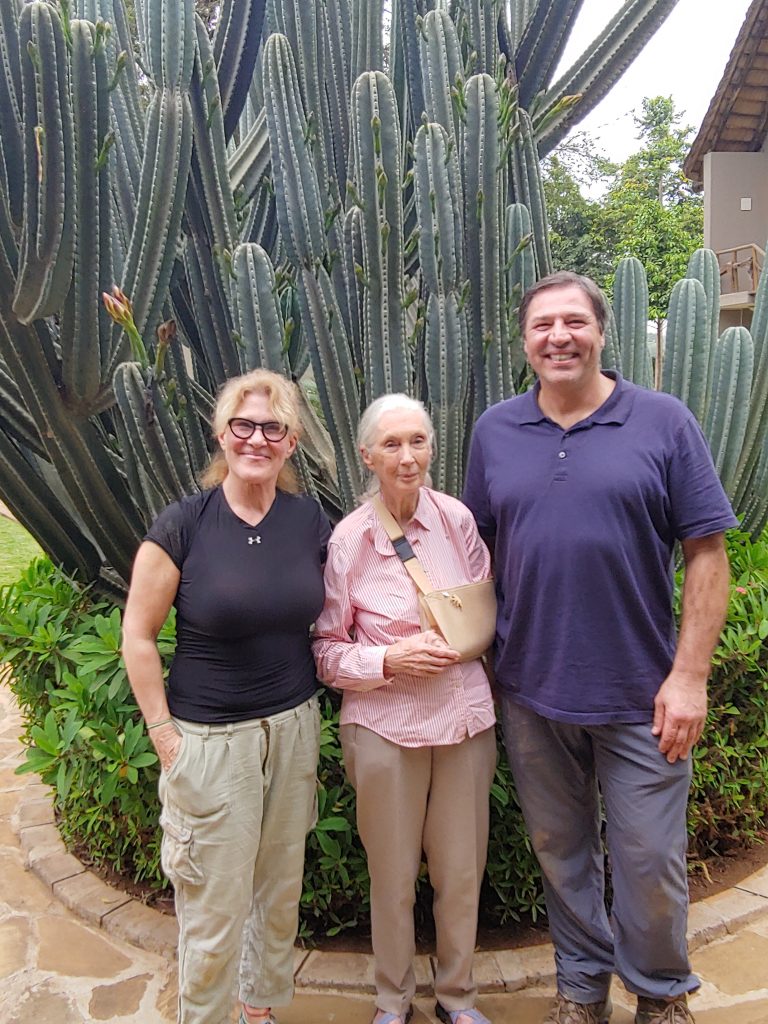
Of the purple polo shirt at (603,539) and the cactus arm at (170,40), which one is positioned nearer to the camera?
the purple polo shirt at (603,539)

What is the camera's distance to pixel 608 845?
6.89 ft

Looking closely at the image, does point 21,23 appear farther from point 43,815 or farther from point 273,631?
point 43,815

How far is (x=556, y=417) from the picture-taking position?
206 cm

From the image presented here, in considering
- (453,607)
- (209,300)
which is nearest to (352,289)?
(209,300)

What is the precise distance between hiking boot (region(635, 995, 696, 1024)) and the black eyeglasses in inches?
69.7

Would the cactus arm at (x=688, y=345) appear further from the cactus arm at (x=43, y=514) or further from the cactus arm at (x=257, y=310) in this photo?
the cactus arm at (x=43, y=514)

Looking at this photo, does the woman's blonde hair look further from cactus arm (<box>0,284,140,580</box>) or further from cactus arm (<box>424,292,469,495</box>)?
cactus arm (<box>0,284,140,580</box>)

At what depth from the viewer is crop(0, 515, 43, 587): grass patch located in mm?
8031

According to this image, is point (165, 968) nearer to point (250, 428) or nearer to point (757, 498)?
point (250, 428)

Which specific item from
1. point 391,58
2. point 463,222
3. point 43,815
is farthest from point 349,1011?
point 391,58

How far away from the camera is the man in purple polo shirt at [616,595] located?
1.92 meters

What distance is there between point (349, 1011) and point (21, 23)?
322 centimetres

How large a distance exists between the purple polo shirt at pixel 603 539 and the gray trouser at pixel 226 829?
65cm

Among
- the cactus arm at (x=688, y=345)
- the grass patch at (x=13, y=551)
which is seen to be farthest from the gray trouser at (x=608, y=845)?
the grass patch at (x=13, y=551)
